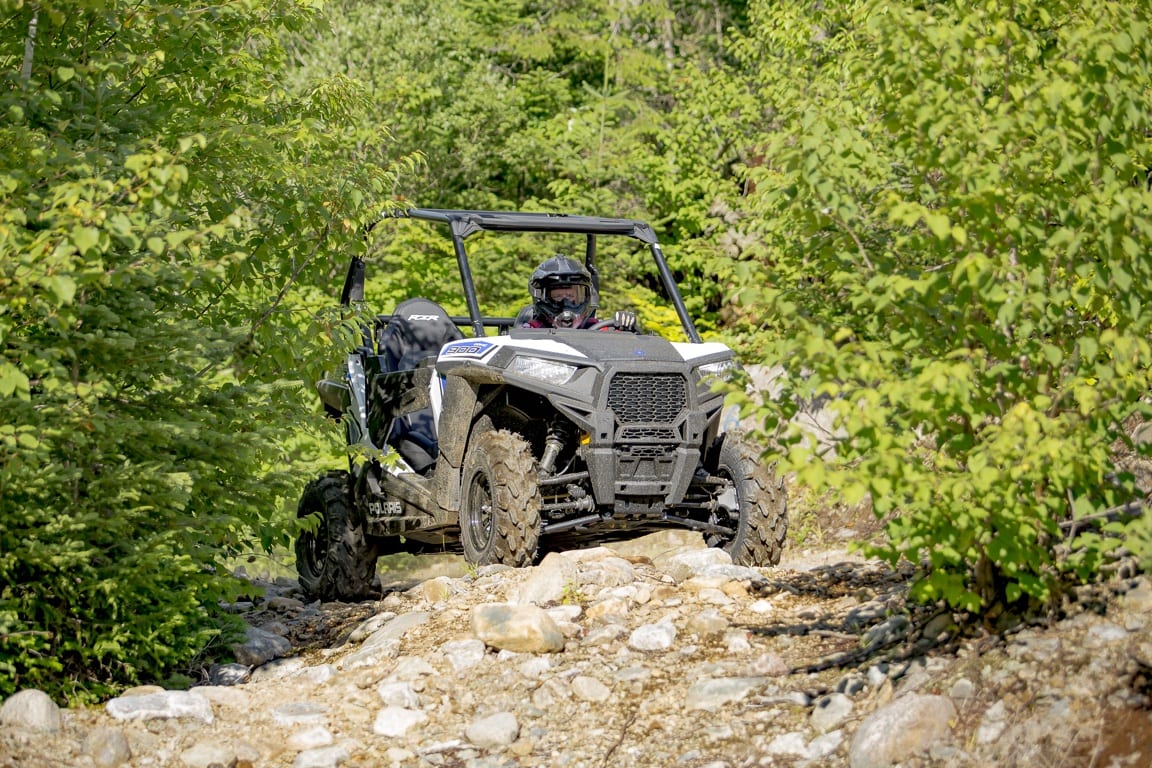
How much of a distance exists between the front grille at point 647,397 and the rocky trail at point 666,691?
108 cm

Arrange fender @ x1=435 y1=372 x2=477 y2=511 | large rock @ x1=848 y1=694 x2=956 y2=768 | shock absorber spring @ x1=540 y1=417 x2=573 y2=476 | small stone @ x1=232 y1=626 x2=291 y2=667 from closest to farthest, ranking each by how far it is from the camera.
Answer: large rock @ x1=848 y1=694 x2=956 y2=768 < small stone @ x1=232 y1=626 x2=291 y2=667 < shock absorber spring @ x1=540 y1=417 x2=573 y2=476 < fender @ x1=435 y1=372 x2=477 y2=511

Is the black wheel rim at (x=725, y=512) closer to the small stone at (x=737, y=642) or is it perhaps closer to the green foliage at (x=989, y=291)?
the small stone at (x=737, y=642)

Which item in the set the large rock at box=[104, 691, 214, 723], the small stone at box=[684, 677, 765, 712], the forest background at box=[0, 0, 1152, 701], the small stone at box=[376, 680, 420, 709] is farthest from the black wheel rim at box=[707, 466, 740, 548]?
the large rock at box=[104, 691, 214, 723]

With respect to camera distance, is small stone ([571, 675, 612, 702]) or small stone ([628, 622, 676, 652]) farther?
small stone ([628, 622, 676, 652])

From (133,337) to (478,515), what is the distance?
302 cm

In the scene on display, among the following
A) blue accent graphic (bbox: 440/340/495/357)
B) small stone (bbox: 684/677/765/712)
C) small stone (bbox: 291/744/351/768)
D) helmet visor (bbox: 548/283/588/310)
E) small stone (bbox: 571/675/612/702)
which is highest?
helmet visor (bbox: 548/283/588/310)

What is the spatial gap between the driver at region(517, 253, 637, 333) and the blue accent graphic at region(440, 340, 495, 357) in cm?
68

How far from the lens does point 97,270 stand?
563cm

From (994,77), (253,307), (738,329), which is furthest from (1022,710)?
(738,329)

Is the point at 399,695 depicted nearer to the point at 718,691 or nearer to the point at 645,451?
the point at 718,691

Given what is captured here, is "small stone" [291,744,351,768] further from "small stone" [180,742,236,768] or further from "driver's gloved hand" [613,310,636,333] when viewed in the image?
"driver's gloved hand" [613,310,636,333]

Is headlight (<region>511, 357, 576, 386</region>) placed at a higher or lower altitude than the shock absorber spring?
higher

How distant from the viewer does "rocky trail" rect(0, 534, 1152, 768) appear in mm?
4887

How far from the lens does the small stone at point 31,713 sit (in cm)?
577
